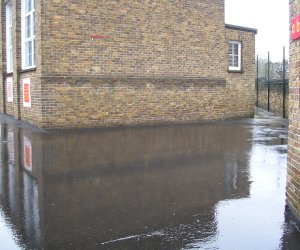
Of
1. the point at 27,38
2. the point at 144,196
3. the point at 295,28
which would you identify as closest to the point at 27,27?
the point at 27,38

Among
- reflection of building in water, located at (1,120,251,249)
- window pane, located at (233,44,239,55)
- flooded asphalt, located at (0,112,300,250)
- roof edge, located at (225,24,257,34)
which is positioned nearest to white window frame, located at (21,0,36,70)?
reflection of building in water, located at (1,120,251,249)

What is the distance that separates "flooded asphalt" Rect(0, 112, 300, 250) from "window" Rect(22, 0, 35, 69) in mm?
5566

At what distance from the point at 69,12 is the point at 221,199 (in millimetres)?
9920

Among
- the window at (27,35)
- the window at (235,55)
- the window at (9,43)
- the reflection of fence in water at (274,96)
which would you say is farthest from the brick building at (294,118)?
the window at (9,43)

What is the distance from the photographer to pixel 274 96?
68.9ft

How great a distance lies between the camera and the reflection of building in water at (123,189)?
159 inches

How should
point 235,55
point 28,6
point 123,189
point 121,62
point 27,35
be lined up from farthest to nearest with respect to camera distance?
point 235,55 < point 27,35 < point 28,6 < point 121,62 < point 123,189

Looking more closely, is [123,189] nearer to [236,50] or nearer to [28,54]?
[28,54]

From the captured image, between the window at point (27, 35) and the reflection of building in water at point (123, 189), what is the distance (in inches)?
213

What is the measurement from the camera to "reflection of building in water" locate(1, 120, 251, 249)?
4045 mm

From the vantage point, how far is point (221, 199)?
5215mm

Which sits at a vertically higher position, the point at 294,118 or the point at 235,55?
the point at 235,55

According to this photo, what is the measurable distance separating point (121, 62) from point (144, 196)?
958cm

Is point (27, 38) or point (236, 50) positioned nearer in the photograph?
point (27, 38)
